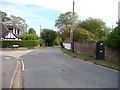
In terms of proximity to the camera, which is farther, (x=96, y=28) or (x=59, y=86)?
(x=96, y=28)

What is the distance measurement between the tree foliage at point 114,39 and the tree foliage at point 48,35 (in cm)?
8460

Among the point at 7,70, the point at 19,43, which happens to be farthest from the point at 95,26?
the point at 7,70

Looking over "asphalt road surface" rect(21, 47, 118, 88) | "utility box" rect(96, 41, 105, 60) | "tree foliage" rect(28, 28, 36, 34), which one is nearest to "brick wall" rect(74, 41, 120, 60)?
"utility box" rect(96, 41, 105, 60)

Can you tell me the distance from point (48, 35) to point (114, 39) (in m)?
87.0

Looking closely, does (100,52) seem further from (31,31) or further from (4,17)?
(31,31)

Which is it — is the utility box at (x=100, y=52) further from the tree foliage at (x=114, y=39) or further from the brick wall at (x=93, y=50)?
the tree foliage at (x=114, y=39)

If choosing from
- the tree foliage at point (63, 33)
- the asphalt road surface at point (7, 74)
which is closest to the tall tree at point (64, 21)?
the tree foliage at point (63, 33)

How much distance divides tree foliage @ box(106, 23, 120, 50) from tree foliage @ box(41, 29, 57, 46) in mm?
84601

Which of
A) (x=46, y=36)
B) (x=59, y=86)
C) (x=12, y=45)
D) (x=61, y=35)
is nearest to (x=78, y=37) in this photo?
(x=12, y=45)

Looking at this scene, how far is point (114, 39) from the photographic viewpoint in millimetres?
23156

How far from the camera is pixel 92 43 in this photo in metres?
33.2

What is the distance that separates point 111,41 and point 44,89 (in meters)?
14.4

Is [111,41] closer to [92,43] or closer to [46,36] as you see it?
[92,43]

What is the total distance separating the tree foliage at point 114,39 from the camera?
22747 mm
